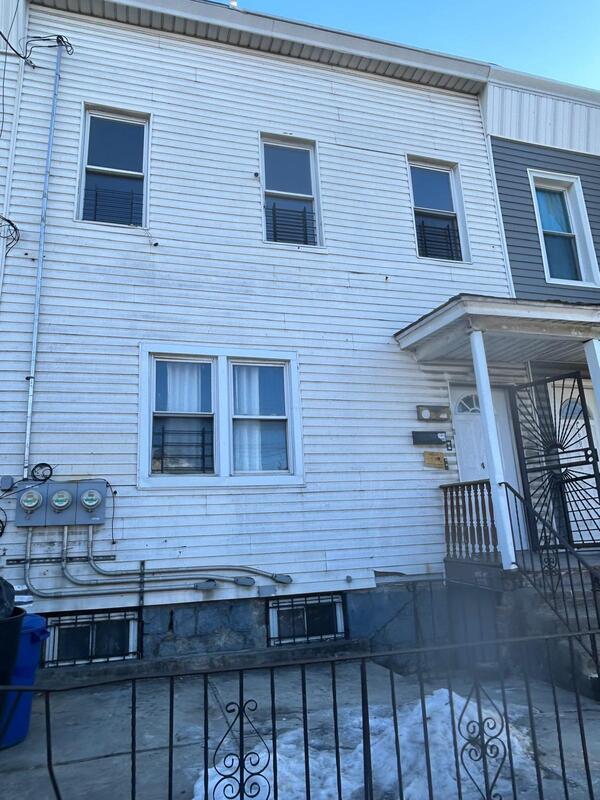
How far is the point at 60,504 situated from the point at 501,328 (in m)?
5.08

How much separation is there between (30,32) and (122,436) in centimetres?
509

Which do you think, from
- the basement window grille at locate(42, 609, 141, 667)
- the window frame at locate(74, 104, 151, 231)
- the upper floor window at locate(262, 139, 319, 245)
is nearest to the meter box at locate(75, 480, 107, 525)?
the basement window grille at locate(42, 609, 141, 667)

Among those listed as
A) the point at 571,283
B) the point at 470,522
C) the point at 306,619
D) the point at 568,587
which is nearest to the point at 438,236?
the point at 571,283

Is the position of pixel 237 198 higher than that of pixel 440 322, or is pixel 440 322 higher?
pixel 237 198

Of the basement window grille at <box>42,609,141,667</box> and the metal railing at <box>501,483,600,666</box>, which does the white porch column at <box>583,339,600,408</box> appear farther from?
the basement window grille at <box>42,609,141,667</box>

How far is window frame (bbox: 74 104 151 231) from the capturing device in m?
6.75

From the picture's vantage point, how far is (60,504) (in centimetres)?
563

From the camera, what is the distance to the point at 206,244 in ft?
22.9

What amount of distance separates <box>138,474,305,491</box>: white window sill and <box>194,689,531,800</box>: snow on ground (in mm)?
2764

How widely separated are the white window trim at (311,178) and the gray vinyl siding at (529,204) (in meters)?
2.95

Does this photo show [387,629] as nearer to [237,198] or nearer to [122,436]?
[122,436]

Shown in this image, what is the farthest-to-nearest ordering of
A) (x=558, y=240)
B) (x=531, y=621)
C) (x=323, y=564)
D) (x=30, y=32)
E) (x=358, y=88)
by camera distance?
(x=558, y=240), (x=358, y=88), (x=30, y=32), (x=323, y=564), (x=531, y=621)

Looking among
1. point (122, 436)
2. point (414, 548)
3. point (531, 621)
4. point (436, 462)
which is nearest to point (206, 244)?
point (122, 436)

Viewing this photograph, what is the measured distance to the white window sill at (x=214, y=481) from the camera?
19.9 feet
